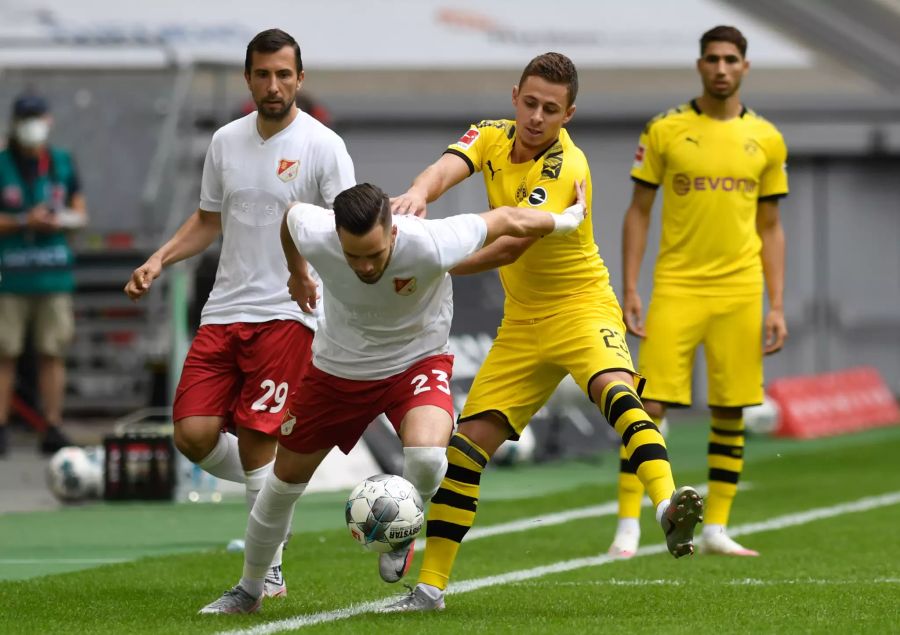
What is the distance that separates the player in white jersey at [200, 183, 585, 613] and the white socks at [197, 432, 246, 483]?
1.04m

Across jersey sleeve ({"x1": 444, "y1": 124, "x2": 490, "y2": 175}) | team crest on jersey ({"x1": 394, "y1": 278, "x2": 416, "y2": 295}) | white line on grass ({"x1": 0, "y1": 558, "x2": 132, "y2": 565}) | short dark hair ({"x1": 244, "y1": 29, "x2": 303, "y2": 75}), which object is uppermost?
short dark hair ({"x1": 244, "y1": 29, "x2": 303, "y2": 75})

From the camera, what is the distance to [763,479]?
47.3 ft

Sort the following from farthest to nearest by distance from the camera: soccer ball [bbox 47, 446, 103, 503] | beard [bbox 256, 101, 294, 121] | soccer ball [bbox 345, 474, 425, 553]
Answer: soccer ball [bbox 47, 446, 103, 503] < beard [bbox 256, 101, 294, 121] < soccer ball [bbox 345, 474, 425, 553]

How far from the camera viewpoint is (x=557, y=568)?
30.4 ft

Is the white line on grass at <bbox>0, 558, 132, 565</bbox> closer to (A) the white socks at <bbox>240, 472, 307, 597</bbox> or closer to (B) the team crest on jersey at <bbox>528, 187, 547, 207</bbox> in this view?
(A) the white socks at <bbox>240, 472, 307, 597</bbox>

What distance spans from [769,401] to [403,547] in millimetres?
12022

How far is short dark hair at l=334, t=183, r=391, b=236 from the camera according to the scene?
22.1 feet

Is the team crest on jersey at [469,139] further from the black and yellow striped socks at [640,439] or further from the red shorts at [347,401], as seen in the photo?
the black and yellow striped socks at [640,439]

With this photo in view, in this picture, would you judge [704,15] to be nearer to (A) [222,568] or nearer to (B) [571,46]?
(B) [571,46]

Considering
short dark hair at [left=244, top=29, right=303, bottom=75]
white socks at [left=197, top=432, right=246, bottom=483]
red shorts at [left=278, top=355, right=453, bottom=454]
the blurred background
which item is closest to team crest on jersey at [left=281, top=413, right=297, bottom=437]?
red shorts at [left=278, top=355, right=453, bottom=454]

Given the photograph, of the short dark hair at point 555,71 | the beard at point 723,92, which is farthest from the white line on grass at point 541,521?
the short dark hair at point 555,71

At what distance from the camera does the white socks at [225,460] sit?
850cm

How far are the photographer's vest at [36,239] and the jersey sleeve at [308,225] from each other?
8369 mm

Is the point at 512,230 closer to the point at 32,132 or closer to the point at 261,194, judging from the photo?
the point at 261,194
